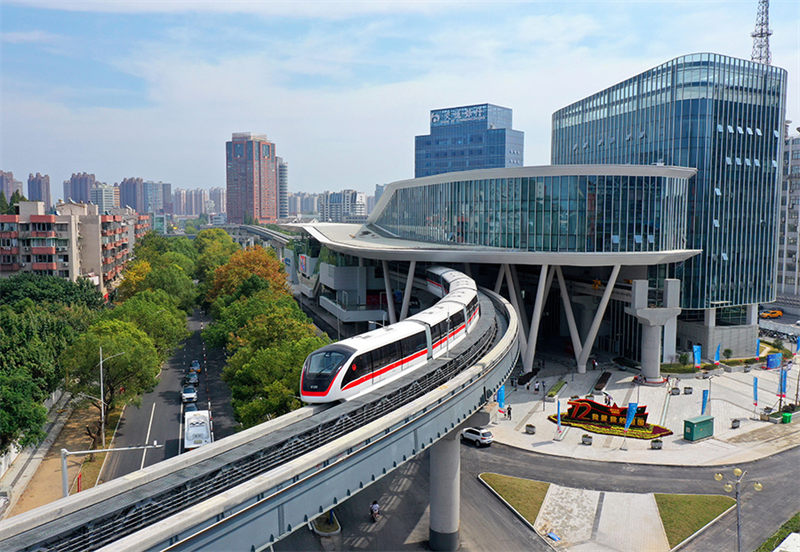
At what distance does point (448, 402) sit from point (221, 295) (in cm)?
4801

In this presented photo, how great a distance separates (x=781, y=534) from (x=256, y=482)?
80.7 feet

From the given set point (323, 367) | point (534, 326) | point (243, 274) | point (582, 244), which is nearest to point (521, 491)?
point (323, 367)

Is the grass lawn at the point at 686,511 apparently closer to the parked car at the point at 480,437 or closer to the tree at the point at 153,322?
the parked car at the point at 480,437

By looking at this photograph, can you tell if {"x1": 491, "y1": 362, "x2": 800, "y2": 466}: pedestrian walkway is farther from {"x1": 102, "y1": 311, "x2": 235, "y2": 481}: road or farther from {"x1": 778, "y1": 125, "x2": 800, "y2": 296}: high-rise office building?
{"x1": 778, "y1": 125, "x2": 800, "y2": 296}: high-rise office building

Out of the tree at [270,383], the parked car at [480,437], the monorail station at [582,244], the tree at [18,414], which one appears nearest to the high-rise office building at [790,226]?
the monorail station at [582,244]

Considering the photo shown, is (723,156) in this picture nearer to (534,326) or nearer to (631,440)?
(534,326)

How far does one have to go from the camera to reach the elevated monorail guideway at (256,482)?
13734 millimetres

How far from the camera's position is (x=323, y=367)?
22.6 m

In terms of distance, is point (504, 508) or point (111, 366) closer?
point (504, 508)

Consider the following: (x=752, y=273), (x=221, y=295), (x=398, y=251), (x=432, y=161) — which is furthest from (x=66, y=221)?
(x=432, y=161)

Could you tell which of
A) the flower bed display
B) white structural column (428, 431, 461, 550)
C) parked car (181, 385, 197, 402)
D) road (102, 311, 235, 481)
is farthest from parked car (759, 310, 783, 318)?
parked car (181, 385, 197, 402)

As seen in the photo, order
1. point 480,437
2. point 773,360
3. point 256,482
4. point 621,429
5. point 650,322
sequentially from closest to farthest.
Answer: point 256,482, point 480,437, point 621,429, point 650,322, point 773,360

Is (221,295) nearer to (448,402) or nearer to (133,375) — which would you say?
(133,375)

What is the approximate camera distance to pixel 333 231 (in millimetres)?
94500
